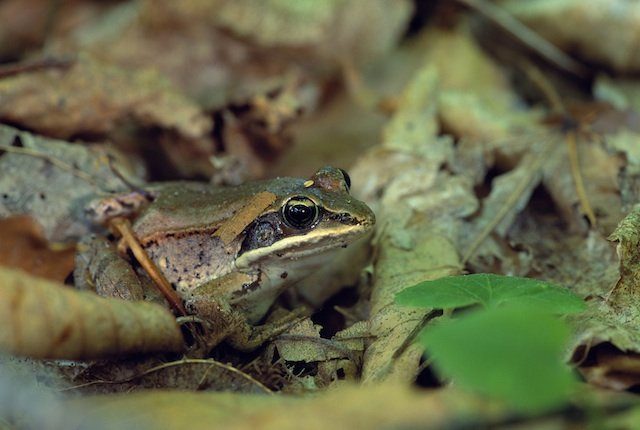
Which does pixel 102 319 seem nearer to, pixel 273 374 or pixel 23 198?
pixel 273 374

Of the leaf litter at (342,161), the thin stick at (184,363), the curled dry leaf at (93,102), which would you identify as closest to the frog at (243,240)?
the leaf litter at (342,161)

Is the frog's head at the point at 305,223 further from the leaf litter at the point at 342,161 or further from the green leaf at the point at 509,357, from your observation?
the green leaf at the point at 509,357

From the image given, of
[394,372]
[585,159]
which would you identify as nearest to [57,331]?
[394,372]

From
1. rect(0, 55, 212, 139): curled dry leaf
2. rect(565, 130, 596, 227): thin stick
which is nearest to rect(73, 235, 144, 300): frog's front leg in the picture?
rect(0, 55, 212, 139): curled dry leaf

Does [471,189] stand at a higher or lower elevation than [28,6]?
lower

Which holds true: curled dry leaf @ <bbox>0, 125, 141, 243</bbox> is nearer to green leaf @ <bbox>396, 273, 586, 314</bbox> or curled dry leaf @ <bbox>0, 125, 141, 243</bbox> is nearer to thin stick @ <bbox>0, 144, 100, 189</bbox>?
thin stick @ <bbox>0, 144, 100, 189</bbox>

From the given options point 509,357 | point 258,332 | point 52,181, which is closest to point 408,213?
point 258,332
